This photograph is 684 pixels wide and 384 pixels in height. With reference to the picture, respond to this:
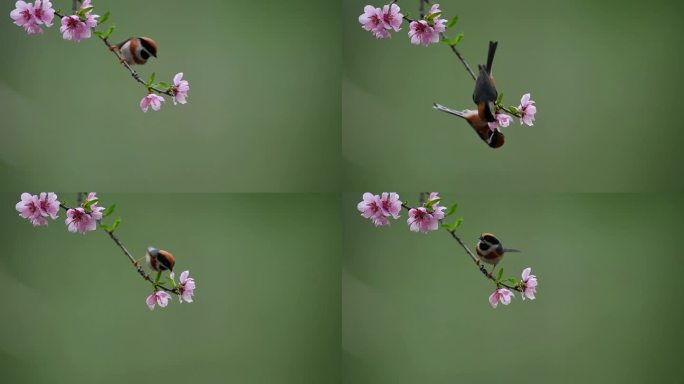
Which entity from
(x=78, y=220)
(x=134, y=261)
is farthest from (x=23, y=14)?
(x=134, y=261)

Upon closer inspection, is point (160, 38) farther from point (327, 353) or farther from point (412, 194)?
point (327, 353)

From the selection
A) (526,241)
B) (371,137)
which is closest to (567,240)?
(526,241)

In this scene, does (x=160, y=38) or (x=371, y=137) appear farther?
(x=371, y=137)

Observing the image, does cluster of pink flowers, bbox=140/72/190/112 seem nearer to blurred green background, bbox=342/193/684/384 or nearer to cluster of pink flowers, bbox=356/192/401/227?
cluster of pink flowers, bbox=356/192/401/227

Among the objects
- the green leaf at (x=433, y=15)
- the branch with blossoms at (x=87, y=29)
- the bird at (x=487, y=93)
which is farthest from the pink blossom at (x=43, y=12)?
the bird at (x=487, y=93)

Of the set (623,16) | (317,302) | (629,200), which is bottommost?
(317,302)

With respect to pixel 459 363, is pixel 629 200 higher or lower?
higher
